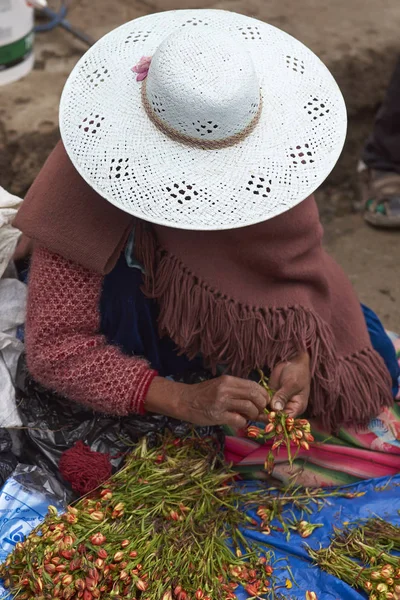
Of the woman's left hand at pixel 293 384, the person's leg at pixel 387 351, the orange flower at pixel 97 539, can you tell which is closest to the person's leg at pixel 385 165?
the person's leg at pixel 387 351

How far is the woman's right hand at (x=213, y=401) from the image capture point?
5.55 feet

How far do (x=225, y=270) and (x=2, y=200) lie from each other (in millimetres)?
608

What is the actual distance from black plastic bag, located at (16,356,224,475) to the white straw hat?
2.01 feet

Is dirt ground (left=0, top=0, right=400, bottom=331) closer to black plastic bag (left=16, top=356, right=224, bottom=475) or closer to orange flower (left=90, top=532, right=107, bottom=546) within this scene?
black plastic bag (left=16, top=356, right=224, bottom=475)

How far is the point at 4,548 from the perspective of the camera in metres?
1.69

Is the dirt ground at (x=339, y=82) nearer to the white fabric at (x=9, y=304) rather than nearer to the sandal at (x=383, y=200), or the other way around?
the sandal at (x=383, y=200)

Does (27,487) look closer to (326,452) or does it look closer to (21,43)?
(326,452)

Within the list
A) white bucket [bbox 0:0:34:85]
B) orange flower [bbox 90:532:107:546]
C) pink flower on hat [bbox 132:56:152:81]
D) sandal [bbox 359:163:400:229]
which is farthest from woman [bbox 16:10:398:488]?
sandal [bbox 359:163:400:229]

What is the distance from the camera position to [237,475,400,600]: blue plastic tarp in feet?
5.73

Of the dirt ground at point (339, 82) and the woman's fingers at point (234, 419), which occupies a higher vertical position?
the woman's fingers at point (234, 419)

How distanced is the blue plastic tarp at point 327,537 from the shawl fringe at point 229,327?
0.25 meters

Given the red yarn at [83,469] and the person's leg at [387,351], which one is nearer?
the red yarn at [83,469]

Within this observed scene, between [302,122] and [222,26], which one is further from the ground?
[222,26]

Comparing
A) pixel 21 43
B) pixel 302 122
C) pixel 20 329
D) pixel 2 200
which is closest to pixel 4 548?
pixel 20 329
